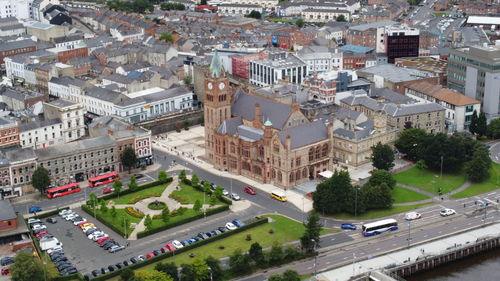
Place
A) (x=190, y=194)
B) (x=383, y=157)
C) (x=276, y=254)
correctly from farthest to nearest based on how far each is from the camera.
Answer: (x=383, y=157)
(x=190, y=194)
(x=276, y=254)

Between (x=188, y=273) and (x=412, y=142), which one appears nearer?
(x=188, y=273)

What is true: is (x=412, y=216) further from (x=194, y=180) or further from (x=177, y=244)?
(x=194, y=180)

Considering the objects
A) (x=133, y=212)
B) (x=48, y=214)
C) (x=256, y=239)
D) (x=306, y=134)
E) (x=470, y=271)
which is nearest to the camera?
(x=470, y=271)

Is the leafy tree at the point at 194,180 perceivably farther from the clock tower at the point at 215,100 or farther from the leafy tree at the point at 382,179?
the leafy tree at the point at 382,179

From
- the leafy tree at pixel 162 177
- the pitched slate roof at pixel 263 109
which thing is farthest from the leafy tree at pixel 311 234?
the leafy tree at pixel 162 177

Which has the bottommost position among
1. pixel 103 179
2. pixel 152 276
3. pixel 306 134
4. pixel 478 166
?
pixel 103 179

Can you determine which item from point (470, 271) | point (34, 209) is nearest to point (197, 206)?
point (34, 209)

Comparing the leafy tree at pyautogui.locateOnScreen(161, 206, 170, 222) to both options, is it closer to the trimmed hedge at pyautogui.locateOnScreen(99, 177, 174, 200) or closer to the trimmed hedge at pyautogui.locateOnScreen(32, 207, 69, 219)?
the trimmed hedge at pyautogui.locateOnScreen(99, 177, 174, 200)
